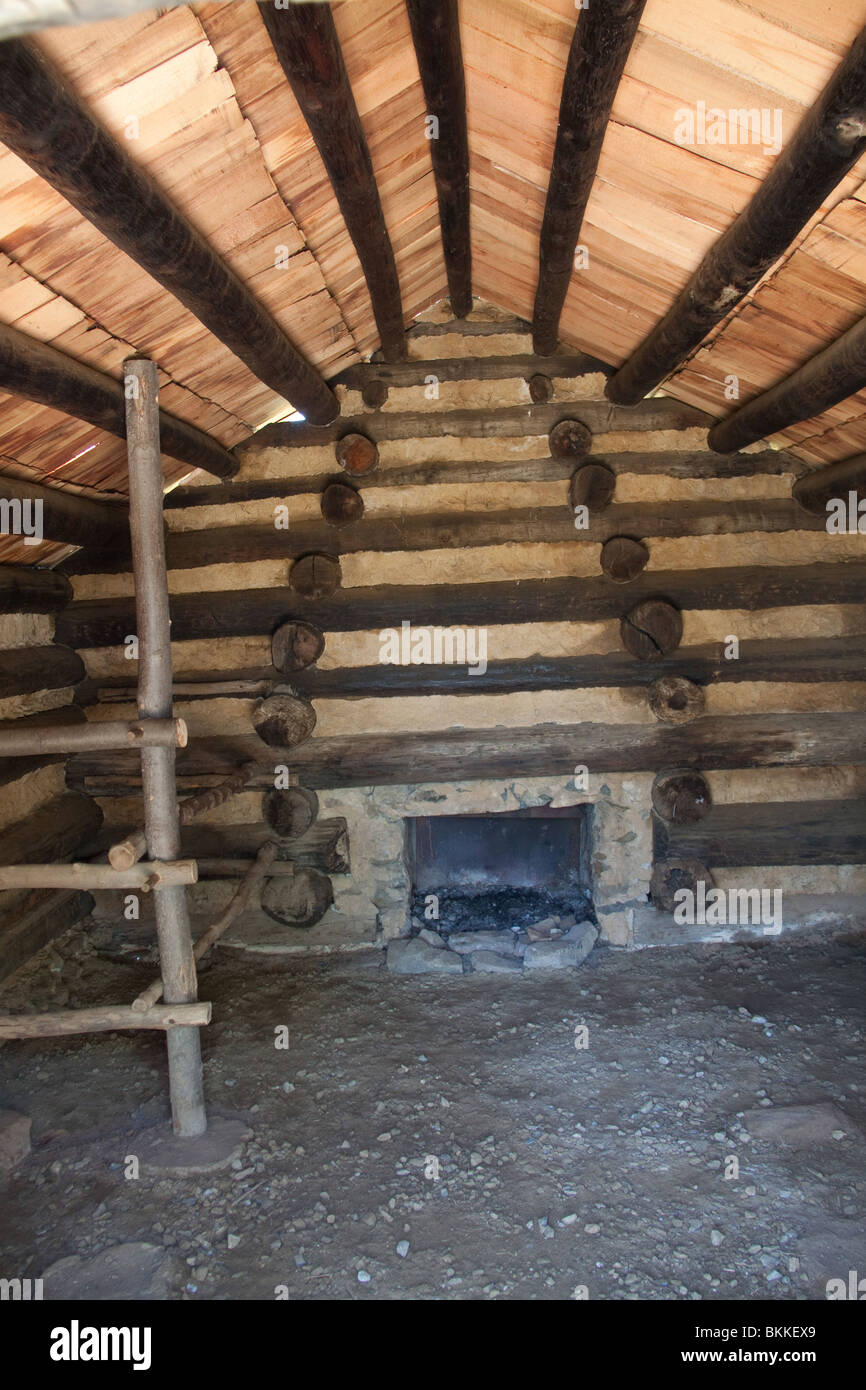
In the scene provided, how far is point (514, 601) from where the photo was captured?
591cm

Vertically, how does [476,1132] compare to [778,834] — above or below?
below

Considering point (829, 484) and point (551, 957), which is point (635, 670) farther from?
point (551, 957)

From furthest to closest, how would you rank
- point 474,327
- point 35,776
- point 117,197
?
1. point 474,327
2. point 35,776
3. point 117,197

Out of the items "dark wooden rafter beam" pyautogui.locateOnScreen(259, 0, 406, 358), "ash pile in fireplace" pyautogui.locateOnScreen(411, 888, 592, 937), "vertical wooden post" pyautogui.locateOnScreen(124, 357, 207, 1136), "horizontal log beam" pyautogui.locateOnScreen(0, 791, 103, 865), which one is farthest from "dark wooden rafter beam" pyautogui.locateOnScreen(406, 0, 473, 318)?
"ash pile in fireplace" pyautogui.locateOnScreen(411, 888, 592, 937)

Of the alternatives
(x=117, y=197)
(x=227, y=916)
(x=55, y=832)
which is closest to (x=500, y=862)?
(x=227, y=916)

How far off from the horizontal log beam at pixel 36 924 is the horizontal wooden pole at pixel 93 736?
1.87 meters

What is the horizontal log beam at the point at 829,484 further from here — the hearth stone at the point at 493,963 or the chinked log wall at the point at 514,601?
the hearth stone at the point at 493,963

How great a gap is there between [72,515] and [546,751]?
3673 mm

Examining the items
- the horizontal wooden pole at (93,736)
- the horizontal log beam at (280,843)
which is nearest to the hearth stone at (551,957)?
the horizontal log beam at (280,843)

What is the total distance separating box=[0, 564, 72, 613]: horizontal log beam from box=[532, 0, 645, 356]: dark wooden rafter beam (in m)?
3.85

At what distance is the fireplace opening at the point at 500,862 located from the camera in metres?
6.93

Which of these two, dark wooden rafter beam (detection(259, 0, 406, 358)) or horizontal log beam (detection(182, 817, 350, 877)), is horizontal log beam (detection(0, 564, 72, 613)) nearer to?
horizontal log beam (detection(182, 817, 350, 877))

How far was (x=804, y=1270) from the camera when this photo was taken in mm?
3354
